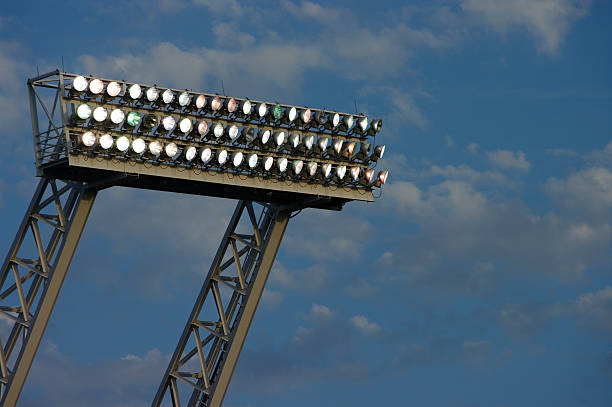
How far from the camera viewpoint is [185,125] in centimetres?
7488

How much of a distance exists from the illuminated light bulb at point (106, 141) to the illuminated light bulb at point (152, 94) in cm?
316

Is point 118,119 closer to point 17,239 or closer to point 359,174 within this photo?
point 17,239

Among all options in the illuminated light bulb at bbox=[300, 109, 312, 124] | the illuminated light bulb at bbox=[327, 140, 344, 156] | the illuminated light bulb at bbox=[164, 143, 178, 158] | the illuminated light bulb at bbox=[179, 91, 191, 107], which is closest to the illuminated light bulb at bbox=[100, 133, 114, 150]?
the illuminated light bulb at bbox=[164, 143, 178, 158]

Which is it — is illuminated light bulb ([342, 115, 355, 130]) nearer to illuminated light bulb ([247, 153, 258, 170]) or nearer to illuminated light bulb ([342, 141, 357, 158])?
illuminated light bulb ([342, 141, 357, 158])

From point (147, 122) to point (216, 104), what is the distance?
13.2 ft

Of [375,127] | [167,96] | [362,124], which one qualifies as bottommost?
[167,96]

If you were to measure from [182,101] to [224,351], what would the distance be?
13.8 metres

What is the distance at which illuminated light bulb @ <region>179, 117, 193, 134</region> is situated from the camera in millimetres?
74750

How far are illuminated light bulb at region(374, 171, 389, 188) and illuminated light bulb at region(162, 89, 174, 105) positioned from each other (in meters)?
12.2

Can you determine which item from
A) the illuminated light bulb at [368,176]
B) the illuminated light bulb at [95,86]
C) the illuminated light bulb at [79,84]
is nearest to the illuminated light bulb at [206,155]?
the illuminated light bulb at [95,86]

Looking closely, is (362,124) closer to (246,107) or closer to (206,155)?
(246,107)

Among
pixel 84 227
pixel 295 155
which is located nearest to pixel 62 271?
pixel 84 227

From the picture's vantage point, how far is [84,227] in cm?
7425

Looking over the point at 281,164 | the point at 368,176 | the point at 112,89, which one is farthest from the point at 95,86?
the point at 368,176
